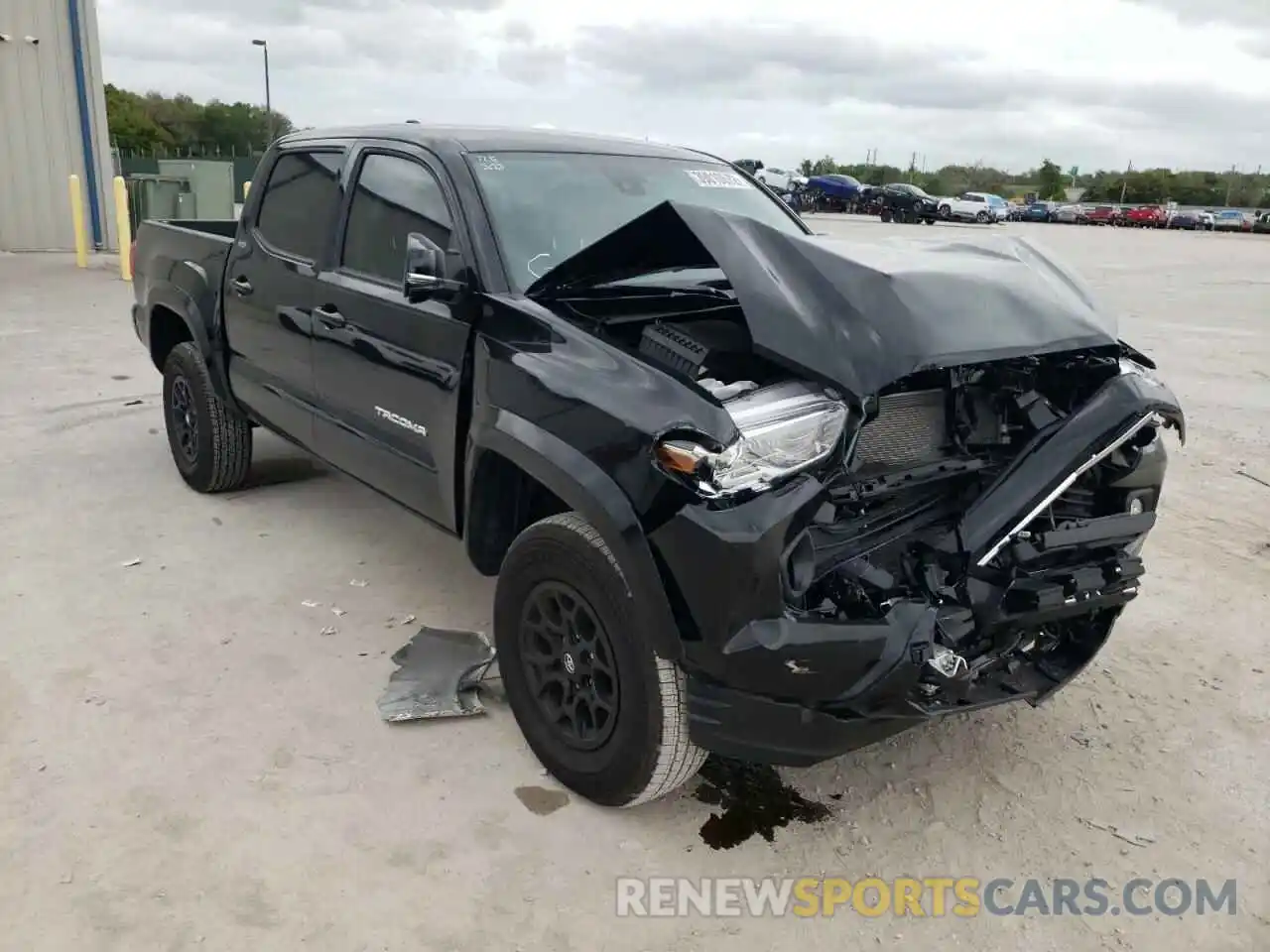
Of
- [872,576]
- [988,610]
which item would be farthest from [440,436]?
[988,610]

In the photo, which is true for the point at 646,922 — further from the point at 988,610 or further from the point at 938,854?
the point at 988,610

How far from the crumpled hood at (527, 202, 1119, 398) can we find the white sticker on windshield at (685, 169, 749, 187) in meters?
1.12

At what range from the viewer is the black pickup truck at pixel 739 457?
7.82ft

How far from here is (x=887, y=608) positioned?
7.90ft

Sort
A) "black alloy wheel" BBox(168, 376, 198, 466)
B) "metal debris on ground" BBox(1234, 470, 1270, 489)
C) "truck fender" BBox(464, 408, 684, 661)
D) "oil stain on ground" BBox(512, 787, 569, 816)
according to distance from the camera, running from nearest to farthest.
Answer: "truck fender" BBox(464, 408, 684, 661) < "oil stain on ground" BBox(512, 787, 569, 816) < "black alloy wheel" BBox(168, 376, 198, 466) < "metal debris on ground" BBox(1234, 470, 1270, 489)

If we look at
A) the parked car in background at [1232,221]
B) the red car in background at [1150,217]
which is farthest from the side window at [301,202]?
the parked car in background at [1232,221]

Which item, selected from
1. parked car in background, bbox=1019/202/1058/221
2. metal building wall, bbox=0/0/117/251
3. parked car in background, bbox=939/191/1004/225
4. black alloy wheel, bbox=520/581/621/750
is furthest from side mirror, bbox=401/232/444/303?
parked car in background, bbox=1019/202/1058/221

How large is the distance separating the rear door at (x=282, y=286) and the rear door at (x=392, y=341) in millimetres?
151

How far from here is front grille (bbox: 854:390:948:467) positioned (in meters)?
2.74

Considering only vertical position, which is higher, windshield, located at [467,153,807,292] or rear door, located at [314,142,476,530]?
windshield, located at [467,153,807,292]

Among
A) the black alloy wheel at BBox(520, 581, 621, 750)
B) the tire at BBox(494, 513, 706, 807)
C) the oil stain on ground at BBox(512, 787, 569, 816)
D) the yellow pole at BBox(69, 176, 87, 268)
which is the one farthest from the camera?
the yellow pole at BBox(69, 176, 87, 268)

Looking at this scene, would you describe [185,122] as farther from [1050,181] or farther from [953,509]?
[953,509]

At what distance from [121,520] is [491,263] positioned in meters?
2.83

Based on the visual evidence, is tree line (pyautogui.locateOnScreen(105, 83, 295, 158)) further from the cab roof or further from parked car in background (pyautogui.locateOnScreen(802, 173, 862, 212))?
the cab roof
